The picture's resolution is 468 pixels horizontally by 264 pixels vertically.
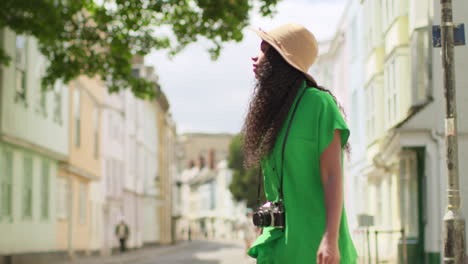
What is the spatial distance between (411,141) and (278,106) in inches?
524

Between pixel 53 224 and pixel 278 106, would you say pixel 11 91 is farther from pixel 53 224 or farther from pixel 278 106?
pixel 278 106

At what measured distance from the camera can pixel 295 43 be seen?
343cm

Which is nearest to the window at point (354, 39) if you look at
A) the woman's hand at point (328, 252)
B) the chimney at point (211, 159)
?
the woman's hand at point (328, 252)

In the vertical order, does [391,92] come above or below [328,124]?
above

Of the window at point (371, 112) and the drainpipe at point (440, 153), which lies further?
the window at point (371, 112)

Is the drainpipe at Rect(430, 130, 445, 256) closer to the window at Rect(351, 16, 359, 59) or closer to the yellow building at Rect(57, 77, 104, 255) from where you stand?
the window at Rect(351, 16, 359, 59)

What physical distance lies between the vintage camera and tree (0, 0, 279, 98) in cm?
1100

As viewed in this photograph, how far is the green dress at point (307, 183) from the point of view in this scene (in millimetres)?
3273

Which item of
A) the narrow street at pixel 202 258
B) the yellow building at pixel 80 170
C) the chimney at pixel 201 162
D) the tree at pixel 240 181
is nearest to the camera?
the narrow street at pixel 202 258

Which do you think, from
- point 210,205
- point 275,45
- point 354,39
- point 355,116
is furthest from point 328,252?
point 210,205

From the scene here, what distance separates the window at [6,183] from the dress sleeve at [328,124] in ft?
61.4

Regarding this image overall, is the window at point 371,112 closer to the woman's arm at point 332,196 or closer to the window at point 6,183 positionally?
the window at point 6,183

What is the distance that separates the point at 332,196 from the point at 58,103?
83.3ft

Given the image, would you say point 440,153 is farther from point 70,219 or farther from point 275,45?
point 70,219
